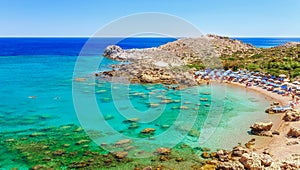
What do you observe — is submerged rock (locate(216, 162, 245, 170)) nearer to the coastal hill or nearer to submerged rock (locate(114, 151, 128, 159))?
submerged rock (locate(114, 151, 128, 159))

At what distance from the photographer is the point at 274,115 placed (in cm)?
2520

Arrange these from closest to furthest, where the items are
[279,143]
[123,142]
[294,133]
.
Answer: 1. [279,143]
2. [123,142]
3. [294,133]

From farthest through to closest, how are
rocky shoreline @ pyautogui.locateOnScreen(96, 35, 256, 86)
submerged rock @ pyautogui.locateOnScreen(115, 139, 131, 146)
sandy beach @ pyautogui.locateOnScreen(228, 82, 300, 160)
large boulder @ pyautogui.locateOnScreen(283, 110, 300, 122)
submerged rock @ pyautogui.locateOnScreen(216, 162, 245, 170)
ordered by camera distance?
1. rocky shoreline @ pyautogui.locateOnScreen(96, 35, 256, 86)
2. large boulder @ pyautogui.locateOnScreen(283, 110, 300, 122)
3. submerged rock @ pyautogui.locateOnScreen(115, 139, 131, 146)
4. sandy beach @ pyautogui.locateOnScreen(228, 82, 300, 160)
5. submerged rock @ pyautogui.locateOnScreen(216, 162, 245, 170)

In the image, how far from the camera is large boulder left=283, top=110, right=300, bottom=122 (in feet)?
75.0

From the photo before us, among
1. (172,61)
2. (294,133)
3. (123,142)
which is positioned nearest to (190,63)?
(172,61)

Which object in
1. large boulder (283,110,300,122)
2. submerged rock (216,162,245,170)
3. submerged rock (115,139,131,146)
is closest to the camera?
submerged rock (216,162,245,170)

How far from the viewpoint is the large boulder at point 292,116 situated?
2288 centimetres

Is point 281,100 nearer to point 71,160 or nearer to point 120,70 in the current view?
Result: point 71,160

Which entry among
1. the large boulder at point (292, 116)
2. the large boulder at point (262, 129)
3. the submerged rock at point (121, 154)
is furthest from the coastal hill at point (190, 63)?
the submerged rock at point (121, 154)

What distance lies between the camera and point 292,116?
23062mm

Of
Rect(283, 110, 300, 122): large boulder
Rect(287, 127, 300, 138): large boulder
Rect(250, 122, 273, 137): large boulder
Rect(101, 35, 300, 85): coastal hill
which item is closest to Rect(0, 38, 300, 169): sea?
Rect(250, 122, 273, 137): large boulder

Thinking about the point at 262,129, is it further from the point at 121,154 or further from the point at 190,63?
the point at 190,63

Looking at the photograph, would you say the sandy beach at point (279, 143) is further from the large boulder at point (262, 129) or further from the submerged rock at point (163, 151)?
the submerged rock at point (163, 151)

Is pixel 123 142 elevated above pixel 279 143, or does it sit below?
below
